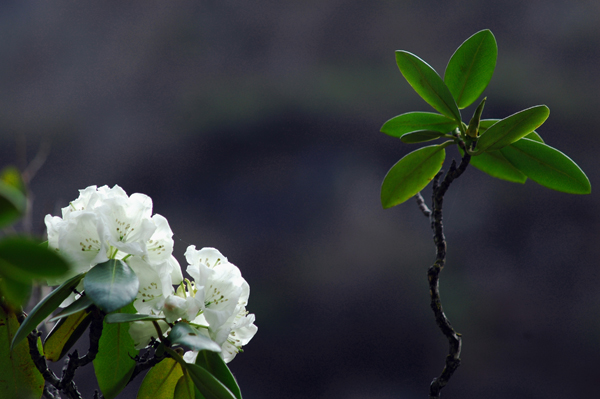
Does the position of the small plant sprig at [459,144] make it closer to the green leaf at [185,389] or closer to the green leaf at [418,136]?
the green leaf at [418,136]

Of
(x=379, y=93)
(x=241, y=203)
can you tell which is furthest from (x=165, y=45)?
(x=379, y=93)

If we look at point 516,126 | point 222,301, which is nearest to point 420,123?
point 516,126

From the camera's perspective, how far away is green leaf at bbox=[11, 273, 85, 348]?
447mm

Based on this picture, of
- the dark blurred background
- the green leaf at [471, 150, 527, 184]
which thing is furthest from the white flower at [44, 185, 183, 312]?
the dark blurred background

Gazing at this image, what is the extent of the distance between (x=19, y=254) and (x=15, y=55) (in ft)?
9.70

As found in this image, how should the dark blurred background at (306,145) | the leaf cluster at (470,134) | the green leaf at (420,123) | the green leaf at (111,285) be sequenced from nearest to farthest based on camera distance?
the green leaf at (111,285)
the leaf cluster at (470,134)
the green leaf at (420,123)
the dark blurred background at (306,145)

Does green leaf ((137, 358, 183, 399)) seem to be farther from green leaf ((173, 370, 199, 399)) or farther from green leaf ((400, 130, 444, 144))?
green leaf ((400, 130, 444, 144))

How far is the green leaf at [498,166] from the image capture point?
0.79 metres

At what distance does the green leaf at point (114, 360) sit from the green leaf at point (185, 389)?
65 millimetres

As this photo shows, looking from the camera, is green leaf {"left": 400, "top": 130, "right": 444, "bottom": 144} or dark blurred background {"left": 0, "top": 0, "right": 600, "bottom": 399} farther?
dark blurred background {"left": 0, "top": 0, "right": 600, "bottom": 399}

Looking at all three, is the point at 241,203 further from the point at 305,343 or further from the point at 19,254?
the point at 19,254

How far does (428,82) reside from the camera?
71cm

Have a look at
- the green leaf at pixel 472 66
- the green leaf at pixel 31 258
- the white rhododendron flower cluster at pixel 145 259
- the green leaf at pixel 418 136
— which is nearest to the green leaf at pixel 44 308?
the white rhododendron flower cluster at pixel 145 259

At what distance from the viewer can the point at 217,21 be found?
8.98 ft
